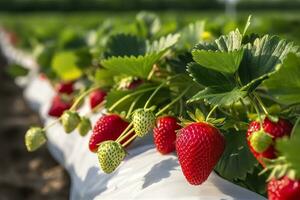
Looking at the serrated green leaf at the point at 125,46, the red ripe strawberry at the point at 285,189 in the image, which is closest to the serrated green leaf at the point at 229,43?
the red ripe strawberry at the point at 285,189

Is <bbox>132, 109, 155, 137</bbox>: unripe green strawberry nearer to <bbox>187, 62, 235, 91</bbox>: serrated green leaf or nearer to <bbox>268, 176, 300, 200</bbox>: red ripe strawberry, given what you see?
<bbox>187, 62, 235, 91</bbox>: serrated green leaf

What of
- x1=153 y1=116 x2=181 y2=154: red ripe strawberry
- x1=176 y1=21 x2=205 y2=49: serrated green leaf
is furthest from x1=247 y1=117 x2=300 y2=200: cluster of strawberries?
x1=176 y1=21 x2=205 y2=49: serrated green leaf

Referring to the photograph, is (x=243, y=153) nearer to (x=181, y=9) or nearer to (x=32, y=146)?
(x=32, y=146)

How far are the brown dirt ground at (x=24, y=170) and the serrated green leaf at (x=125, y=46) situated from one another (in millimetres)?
1520

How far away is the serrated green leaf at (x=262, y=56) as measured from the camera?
1.43 meters

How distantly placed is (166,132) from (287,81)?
44cm

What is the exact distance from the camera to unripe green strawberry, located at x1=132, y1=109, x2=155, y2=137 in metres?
1.62

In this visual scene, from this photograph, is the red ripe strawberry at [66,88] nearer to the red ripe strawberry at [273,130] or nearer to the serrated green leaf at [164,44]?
the serrated green leaf at [164,44]

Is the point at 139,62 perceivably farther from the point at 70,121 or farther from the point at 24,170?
the point at 24,170

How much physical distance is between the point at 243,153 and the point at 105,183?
1.61 ft

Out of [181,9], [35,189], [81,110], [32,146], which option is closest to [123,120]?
[32,146]

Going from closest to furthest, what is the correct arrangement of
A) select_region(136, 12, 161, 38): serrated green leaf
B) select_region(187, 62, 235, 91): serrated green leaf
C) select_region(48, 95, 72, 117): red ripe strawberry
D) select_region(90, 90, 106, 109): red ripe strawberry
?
select_region(187, 62, 235, 91): serrated green leaf, select_region(90, 90, 106, 109): red ripe strawberry, select_region(136, 12, 161, 38): serrated green leaf, select_region(48, 95, 72, 117): red ripe strawberry

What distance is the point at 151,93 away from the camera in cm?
192

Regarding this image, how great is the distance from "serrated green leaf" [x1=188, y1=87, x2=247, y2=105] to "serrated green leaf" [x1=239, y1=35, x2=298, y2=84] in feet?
0.18
